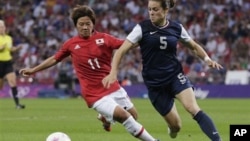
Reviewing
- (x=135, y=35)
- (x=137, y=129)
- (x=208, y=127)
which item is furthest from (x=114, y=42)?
(x=208, y=127)

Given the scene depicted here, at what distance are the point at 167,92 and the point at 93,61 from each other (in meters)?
1.32

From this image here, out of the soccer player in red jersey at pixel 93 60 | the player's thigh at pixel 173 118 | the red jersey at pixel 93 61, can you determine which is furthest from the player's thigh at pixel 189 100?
the red jersey at pixel 93 61

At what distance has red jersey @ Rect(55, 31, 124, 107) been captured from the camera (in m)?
12.5

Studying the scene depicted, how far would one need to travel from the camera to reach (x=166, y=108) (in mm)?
13094

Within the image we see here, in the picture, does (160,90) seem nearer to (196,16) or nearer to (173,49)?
(173,49)

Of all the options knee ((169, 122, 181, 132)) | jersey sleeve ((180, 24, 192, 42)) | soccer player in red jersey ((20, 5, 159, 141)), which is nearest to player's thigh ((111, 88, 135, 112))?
soccer player in red jersey ((20, 5, 159, 141))

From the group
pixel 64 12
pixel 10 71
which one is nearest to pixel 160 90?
pixel 10 71

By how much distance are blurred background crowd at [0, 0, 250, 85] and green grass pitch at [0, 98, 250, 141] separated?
31.9ft

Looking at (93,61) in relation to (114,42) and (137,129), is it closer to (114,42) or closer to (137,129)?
(114,42)

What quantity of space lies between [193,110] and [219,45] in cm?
2505

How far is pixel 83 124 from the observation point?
19172 mm

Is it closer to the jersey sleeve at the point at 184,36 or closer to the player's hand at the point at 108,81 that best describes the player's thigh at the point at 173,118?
the jersey sleeve at the point at 184,36

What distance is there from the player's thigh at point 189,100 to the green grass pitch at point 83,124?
2.54m

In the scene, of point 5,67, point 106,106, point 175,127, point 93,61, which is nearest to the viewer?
point 106,106
